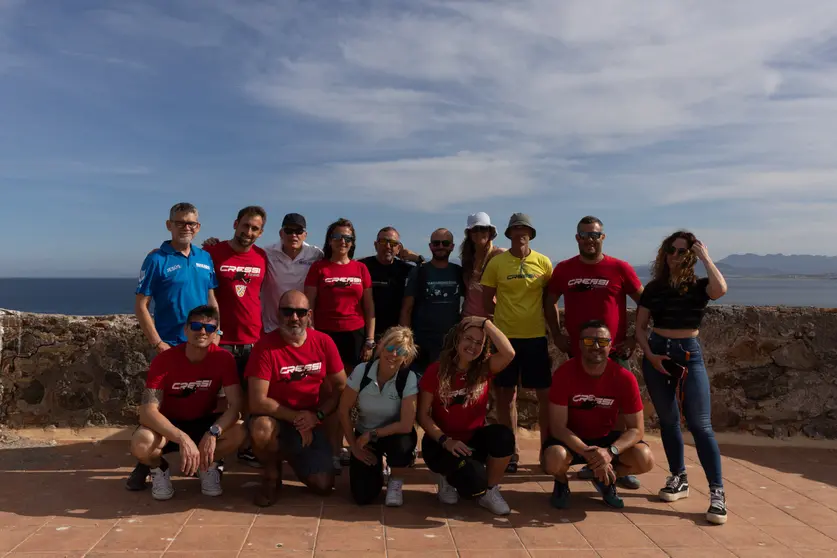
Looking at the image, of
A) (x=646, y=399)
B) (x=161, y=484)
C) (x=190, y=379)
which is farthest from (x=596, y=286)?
(x=161, y=484)

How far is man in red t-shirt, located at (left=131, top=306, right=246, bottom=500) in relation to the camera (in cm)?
407

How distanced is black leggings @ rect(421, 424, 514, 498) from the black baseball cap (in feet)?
6.73

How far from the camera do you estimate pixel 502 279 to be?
15.7ft

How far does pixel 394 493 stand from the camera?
13.4 feet

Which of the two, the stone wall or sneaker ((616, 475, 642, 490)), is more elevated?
the stone wall

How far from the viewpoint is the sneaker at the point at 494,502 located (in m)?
3.94

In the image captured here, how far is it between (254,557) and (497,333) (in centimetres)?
199

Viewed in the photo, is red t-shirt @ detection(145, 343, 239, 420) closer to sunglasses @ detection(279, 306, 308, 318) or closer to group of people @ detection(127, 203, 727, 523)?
group of people @ detection(127, 203, 727, 523)

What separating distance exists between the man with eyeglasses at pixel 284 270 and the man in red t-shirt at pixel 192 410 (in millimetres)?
866


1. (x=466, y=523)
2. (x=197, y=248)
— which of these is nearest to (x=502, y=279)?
(x=466, y=523)

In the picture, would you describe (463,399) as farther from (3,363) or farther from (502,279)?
(3,363)

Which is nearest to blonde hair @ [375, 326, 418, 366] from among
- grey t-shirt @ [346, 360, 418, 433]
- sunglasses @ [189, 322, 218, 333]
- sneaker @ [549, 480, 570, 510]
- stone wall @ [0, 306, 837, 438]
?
grey t-shirt @ [346, 360, 418, 433]

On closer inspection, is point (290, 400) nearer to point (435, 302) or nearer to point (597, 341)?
point (435, 302)

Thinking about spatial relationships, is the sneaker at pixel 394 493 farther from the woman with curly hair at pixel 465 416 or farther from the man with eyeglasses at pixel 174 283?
the man with eyeglasses at pixel 174 283
